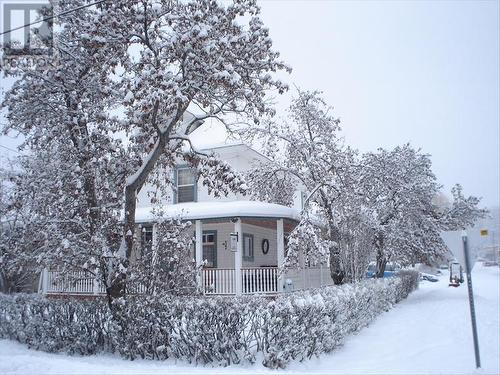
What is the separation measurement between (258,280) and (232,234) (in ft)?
6.47

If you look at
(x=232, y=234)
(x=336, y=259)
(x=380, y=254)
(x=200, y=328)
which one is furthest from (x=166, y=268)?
(x=380, y=254)

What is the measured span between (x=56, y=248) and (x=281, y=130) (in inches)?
478

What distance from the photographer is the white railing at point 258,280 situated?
15938 mm

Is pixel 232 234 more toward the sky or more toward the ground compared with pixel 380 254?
more toward the sky

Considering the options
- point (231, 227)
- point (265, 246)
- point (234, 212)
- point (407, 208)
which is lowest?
point (265, 246)

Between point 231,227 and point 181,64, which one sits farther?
point 231,227

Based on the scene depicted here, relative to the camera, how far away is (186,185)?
19328 millimetres

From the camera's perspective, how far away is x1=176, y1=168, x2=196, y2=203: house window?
19.1 metres

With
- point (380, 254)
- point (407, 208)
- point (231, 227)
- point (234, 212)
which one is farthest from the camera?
point (380, 254)

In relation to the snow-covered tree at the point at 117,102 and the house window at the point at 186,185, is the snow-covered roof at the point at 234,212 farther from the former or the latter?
the snow-covered tree at the point at 117,102

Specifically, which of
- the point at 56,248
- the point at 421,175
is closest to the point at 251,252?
the point at 421,175

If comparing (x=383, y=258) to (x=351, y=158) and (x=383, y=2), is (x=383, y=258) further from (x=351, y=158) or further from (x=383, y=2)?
(x=383, y=2)

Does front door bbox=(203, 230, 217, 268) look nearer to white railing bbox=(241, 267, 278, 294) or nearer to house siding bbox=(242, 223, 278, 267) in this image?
house siding bbox=(242, 223, 278, 267)

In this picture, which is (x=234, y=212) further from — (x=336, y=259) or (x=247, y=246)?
(x=336, y=259)
